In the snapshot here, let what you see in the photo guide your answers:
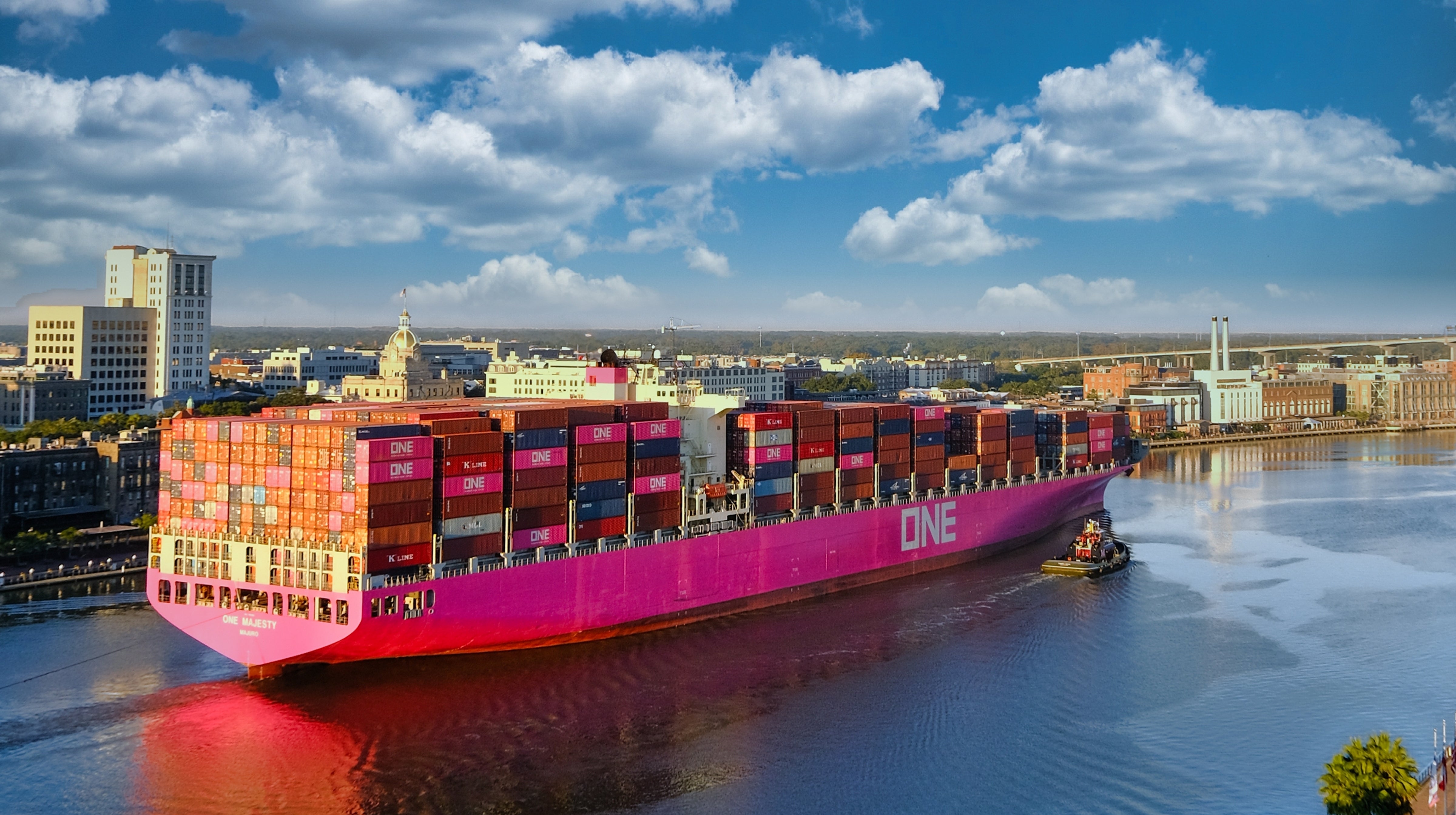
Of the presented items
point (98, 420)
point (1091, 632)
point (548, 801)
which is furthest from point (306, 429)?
point (98, 420)

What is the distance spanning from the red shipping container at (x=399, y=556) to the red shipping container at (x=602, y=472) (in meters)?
5.29

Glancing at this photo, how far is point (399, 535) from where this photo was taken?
30.5 meters

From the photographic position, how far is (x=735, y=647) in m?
34.8

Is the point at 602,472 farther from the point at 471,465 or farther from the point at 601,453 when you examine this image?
the point at 471,465

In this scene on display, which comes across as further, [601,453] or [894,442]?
[894,442]

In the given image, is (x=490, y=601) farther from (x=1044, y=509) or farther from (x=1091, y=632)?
(x=1044, y=509)

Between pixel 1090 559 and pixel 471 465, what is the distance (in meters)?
24.4

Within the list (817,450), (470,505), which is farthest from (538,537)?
(817,450)

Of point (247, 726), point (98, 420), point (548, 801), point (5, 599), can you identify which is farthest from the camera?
point (98, 420)

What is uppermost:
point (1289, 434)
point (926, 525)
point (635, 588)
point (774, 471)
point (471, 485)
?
point (471, 485)

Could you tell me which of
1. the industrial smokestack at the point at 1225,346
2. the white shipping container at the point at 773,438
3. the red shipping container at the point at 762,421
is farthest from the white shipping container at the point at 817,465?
the industrial smokestack at the point at 1225,346

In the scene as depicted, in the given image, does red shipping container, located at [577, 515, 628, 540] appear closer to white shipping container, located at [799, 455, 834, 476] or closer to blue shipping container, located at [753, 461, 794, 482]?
blue shipping container, located at [753, 461, 794, 482]

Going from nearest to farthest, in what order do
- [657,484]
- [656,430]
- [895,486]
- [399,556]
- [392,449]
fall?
[392,449] → [399,556] → [657,484] → [656,430] → [895,486]

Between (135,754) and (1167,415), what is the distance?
106 m
